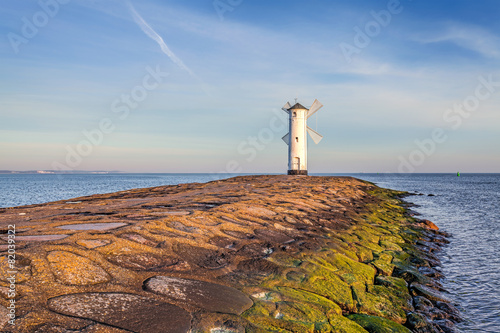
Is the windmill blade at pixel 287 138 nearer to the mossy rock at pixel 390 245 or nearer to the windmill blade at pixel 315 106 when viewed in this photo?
the windmill blade at pixel 315 106

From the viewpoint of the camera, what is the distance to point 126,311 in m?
3.37

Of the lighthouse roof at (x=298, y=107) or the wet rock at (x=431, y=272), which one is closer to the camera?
the wet rock at (x=431, y=272)

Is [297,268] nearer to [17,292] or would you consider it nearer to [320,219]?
[17,292]

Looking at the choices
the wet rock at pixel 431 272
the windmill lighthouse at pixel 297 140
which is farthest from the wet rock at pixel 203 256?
the windmill lighthouse at pixel 297 140

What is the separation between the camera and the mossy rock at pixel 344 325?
4163 mm

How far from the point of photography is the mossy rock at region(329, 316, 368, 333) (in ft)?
13.7

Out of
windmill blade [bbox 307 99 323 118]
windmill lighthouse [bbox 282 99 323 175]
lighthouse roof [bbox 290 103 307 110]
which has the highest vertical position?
windmill blade [bbox 307 99 323 118]

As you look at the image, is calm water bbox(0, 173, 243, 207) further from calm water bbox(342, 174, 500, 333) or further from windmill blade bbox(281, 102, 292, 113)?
calm water bbox(342, 174, 500, 333)

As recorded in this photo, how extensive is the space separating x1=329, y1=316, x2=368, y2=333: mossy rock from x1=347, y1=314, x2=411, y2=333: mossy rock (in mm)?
200

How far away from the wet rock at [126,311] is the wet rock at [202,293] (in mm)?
267

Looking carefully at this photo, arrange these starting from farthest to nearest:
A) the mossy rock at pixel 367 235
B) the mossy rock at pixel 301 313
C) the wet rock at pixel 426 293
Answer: the mossy rock at pixel 367 235 < the wet rock at pixel 426 293 < the mossy rock at pixel 301 313

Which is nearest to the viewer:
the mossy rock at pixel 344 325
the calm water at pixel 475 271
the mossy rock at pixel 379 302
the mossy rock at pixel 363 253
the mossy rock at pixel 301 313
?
the mossy rock at pixel 301 313

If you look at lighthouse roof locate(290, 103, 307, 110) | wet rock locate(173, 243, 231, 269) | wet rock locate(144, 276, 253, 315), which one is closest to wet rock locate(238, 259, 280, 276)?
wet rock locate(173, 243, 231, 269)

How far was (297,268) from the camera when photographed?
561 centimetres
